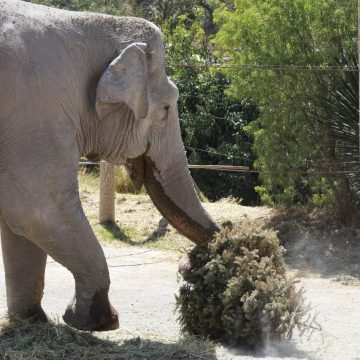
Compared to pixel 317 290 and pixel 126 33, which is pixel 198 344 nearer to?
pixel 126 33

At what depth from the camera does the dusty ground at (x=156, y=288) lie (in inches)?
253

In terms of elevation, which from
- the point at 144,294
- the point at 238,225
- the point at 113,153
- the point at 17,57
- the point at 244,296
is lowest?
the point at 144,294

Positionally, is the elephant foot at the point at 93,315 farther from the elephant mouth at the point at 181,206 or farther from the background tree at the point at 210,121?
the background tree at the point at 210,121

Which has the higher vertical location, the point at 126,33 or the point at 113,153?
the point at 126,33

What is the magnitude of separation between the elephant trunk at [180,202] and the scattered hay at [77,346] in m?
→ 0.75

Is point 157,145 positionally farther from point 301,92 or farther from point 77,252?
point 301,92

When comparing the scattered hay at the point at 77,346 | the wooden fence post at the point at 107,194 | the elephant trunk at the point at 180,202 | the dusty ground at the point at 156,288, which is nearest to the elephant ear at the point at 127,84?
the elephant trunk at the point at 180,202

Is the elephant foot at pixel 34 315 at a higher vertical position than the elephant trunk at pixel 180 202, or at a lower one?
lower

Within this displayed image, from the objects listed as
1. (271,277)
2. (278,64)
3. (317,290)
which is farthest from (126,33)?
(278,64)

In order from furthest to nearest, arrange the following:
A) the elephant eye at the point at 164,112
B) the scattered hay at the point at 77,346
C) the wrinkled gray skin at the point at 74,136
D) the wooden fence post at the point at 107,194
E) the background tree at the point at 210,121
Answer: the background tree at the point at 210,121
the wooden fence post at the point at 107,194
the elephant eye at the point at 164,112
the scattered hay at the point at 77,346
the wrinkled gray skin at the point at 74,136

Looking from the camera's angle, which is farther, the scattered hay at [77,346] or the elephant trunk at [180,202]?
the elephant trunk at [180,202]

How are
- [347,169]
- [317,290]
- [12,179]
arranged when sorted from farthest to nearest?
[347,169] < [317,290] < [12,179]

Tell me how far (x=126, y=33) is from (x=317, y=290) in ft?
13.4

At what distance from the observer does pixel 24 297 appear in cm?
643
